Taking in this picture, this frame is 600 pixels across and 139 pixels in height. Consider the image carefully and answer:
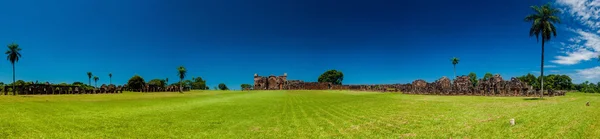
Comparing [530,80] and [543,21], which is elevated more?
[543,21]

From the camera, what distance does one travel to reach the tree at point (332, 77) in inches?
5290

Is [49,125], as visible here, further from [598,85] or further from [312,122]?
[598,85]

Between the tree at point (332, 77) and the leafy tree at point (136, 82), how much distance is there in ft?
247

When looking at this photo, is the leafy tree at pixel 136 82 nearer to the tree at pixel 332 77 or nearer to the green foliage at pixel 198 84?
the green foliage at pixel 198 84

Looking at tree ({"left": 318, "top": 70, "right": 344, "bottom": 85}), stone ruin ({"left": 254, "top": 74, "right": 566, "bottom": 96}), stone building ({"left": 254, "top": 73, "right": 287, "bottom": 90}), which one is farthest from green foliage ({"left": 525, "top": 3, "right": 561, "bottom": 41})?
tree ({"left": 318, "top": 70, "right": 344, "bottom": 85})

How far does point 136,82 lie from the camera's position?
84.1 m

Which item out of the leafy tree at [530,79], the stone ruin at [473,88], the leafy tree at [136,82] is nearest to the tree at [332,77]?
the stone ruin at [473,88]

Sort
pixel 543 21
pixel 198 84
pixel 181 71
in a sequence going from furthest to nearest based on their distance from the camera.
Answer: pixel 198 84
pixel 181 71
pixel 543 21

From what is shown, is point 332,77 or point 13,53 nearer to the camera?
point 13,53

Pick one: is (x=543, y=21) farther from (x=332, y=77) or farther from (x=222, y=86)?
(x=222, y=86)

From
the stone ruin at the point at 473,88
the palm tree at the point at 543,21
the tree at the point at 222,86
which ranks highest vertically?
the palm tree at the point at 543,21

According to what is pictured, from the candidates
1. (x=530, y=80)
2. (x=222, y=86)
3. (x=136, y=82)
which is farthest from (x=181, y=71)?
(x=530, y=80)

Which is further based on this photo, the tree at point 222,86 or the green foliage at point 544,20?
the tree at point 222,86

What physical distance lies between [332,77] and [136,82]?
78900 millimetres
